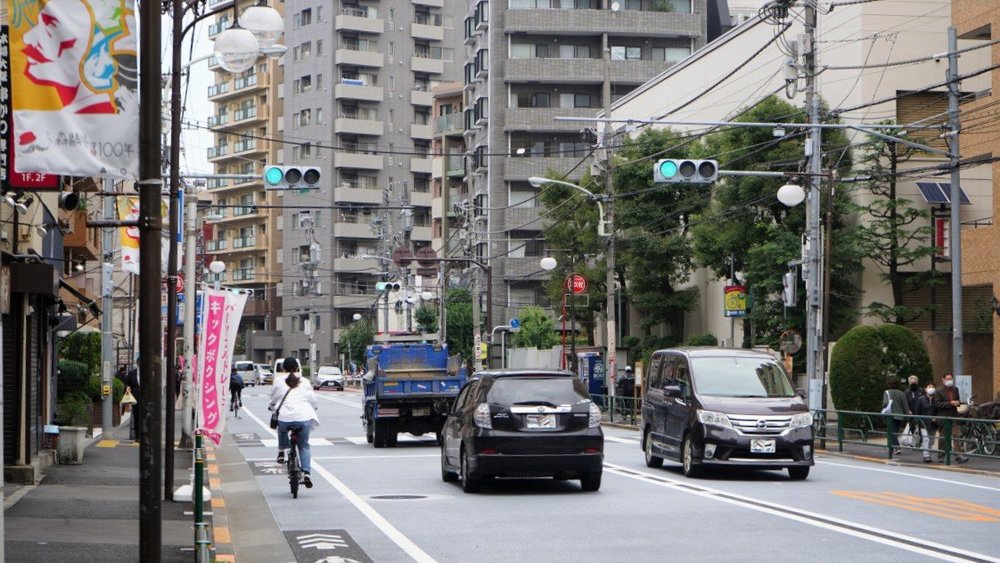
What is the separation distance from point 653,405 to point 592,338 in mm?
46859

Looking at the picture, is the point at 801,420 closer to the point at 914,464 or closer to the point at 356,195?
the point at 914,464

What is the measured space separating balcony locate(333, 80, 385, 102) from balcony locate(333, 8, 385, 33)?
427 centimetres

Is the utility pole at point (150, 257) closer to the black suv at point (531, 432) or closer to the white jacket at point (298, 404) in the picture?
the black suv at point (531, 432)

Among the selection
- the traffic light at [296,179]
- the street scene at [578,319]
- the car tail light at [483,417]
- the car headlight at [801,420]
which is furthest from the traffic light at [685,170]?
the car tail light at [483,417]

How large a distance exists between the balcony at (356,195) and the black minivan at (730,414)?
8636 centimetres

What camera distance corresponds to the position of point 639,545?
13.8m

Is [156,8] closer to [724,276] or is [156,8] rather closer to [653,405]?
[653,405]

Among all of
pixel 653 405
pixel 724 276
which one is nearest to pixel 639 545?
pixel 653 405

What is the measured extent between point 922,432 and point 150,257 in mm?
22246

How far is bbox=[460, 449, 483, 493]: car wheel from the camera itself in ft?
64.6

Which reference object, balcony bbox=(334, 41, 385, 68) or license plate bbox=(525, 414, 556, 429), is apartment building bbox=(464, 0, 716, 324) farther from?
license plate bbox=(525, 414, 556, 429)

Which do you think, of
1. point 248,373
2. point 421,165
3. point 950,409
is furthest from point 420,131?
point 950,409

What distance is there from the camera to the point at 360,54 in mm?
111188

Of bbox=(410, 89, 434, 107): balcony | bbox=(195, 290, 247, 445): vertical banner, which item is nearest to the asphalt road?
bbox=(195, 290, 247, 445): vertical banner
